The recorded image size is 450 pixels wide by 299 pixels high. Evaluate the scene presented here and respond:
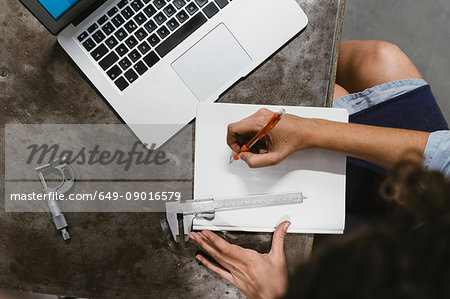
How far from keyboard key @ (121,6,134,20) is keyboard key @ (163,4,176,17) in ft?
0.24

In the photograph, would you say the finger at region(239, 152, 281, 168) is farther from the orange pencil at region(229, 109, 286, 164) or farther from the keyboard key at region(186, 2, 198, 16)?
the keyboard key at region(186, 2, 198, 16)

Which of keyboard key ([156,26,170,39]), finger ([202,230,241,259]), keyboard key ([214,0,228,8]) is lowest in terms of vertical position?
finger ([202,230,241,259])

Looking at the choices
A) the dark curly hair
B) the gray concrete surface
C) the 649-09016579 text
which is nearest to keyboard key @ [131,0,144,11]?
the 649-09016579 text

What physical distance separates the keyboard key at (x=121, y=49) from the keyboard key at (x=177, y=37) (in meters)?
0.07

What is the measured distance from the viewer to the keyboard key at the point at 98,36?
743 mm

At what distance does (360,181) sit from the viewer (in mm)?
911

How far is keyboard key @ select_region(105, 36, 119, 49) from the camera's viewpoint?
0.74 meters

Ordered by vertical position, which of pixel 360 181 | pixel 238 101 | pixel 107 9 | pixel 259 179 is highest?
pixel 107 9

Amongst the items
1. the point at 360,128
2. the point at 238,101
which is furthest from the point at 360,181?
the point at 238,101

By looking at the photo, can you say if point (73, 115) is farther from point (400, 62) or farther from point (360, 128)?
point (400, 62)

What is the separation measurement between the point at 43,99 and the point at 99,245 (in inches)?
14.2

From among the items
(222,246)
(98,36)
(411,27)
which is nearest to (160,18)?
(98,36)

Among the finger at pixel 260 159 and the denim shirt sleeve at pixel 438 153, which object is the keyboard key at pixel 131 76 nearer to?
the finger at pixel 260 159

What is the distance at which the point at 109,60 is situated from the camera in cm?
74
